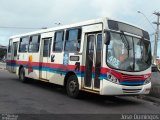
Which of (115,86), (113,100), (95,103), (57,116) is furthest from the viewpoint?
(113,100)

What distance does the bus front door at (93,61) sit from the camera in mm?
13172

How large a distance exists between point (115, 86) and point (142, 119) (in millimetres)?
2210

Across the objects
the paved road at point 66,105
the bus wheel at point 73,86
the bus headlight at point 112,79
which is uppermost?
the bus headlight at point 112,79

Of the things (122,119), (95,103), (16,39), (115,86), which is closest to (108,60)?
(115,86)

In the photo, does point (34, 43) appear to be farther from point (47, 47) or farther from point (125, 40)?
point (125, 40)

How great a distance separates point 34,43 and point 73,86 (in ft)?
19.2

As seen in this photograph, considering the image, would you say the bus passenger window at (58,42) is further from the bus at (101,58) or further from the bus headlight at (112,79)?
the bus headlight at (112,79)

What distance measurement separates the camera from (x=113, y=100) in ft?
48.4

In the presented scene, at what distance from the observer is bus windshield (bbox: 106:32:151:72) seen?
12844 mm

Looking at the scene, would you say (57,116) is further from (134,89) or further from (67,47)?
(67,47)

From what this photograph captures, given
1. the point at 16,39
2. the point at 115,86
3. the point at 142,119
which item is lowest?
the point at 142,119

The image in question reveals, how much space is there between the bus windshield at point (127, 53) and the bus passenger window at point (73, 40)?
6.35ft

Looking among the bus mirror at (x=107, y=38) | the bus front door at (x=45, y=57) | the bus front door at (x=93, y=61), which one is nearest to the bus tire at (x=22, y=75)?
the bus front door at (x=45, y=57)

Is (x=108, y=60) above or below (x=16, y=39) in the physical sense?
below
